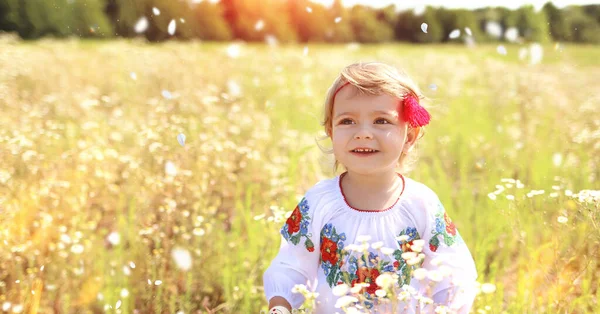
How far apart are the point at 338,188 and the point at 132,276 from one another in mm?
1305

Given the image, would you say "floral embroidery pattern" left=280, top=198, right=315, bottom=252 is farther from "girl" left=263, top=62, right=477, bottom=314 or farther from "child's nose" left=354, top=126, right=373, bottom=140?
"child's nose" left=354, top=126, right=373, bottom=140

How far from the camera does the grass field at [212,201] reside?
2826 millimetres

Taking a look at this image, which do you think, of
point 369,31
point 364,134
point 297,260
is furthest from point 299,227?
point 369,31

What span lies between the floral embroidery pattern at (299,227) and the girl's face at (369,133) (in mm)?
279

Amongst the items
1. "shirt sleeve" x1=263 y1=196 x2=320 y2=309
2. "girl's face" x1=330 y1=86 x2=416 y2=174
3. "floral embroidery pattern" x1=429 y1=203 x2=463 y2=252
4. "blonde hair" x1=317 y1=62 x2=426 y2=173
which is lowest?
"shirt sleeve" x1=263 y1=196 x2=320 y2=309

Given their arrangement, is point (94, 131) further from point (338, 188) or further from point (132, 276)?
point (338, 188)

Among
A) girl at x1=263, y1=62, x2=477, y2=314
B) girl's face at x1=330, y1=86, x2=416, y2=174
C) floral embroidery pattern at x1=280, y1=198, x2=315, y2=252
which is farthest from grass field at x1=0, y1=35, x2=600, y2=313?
girl's face at x1=330, y1=86, x2=416, y2=174

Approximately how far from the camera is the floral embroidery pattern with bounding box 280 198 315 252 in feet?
7.82

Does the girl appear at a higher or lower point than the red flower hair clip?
lower

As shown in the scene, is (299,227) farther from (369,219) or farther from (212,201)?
(212,201)

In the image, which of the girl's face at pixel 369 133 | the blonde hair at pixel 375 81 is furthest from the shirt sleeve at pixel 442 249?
the blonde hair at pixel 375 81

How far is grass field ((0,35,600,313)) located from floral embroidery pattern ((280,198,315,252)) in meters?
0.19

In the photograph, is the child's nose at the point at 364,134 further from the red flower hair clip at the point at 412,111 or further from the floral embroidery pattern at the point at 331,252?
the floral embroidery pattern at the point at 331,252

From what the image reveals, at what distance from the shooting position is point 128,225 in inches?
135
